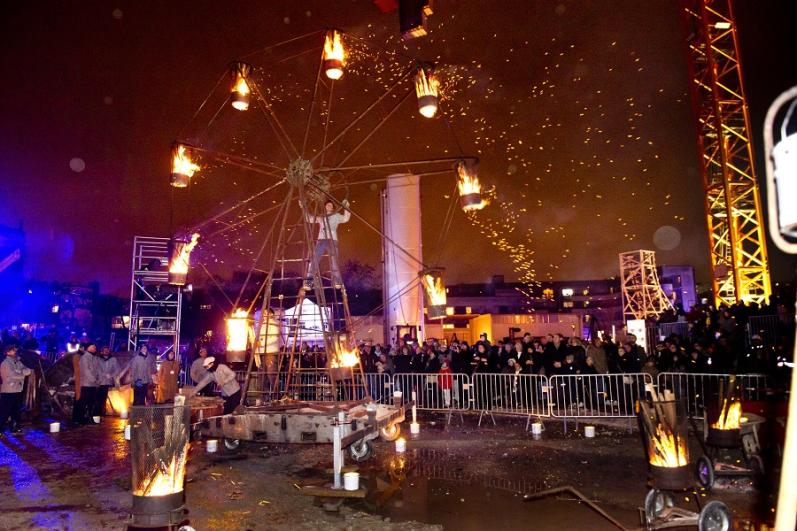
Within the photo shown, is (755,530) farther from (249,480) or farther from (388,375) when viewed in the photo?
(388,375)

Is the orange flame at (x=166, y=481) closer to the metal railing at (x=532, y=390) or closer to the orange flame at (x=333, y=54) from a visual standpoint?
the metal railing at (x=532, y=390)

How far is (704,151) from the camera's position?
1211 inches

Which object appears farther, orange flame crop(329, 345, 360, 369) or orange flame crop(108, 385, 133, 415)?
orange flame crop(108, 385, 133, 415)

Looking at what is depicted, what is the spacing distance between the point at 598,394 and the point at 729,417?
6543 millimetres

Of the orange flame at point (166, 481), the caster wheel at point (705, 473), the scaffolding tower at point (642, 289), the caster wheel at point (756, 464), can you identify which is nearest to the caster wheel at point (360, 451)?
the orange flame at point (166, 481)

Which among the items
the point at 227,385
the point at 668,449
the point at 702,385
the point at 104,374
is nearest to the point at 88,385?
the point at 104,374

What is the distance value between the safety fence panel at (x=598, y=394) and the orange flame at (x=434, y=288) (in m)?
4.04

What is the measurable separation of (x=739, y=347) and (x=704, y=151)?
21.2 m

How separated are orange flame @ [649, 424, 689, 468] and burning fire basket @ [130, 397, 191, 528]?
16.6ft

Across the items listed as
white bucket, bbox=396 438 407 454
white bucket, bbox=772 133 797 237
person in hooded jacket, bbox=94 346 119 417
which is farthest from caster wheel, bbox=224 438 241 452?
white bucket, bbox=772 133 797 237

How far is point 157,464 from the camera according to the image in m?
5.25

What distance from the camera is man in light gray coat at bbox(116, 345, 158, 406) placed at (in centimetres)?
1622

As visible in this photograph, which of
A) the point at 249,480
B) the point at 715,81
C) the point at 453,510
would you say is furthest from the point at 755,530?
the point at 715,81

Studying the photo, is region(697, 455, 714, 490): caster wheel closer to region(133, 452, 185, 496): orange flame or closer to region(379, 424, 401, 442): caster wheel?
region(379, 424, 401, 442): caster wheel
